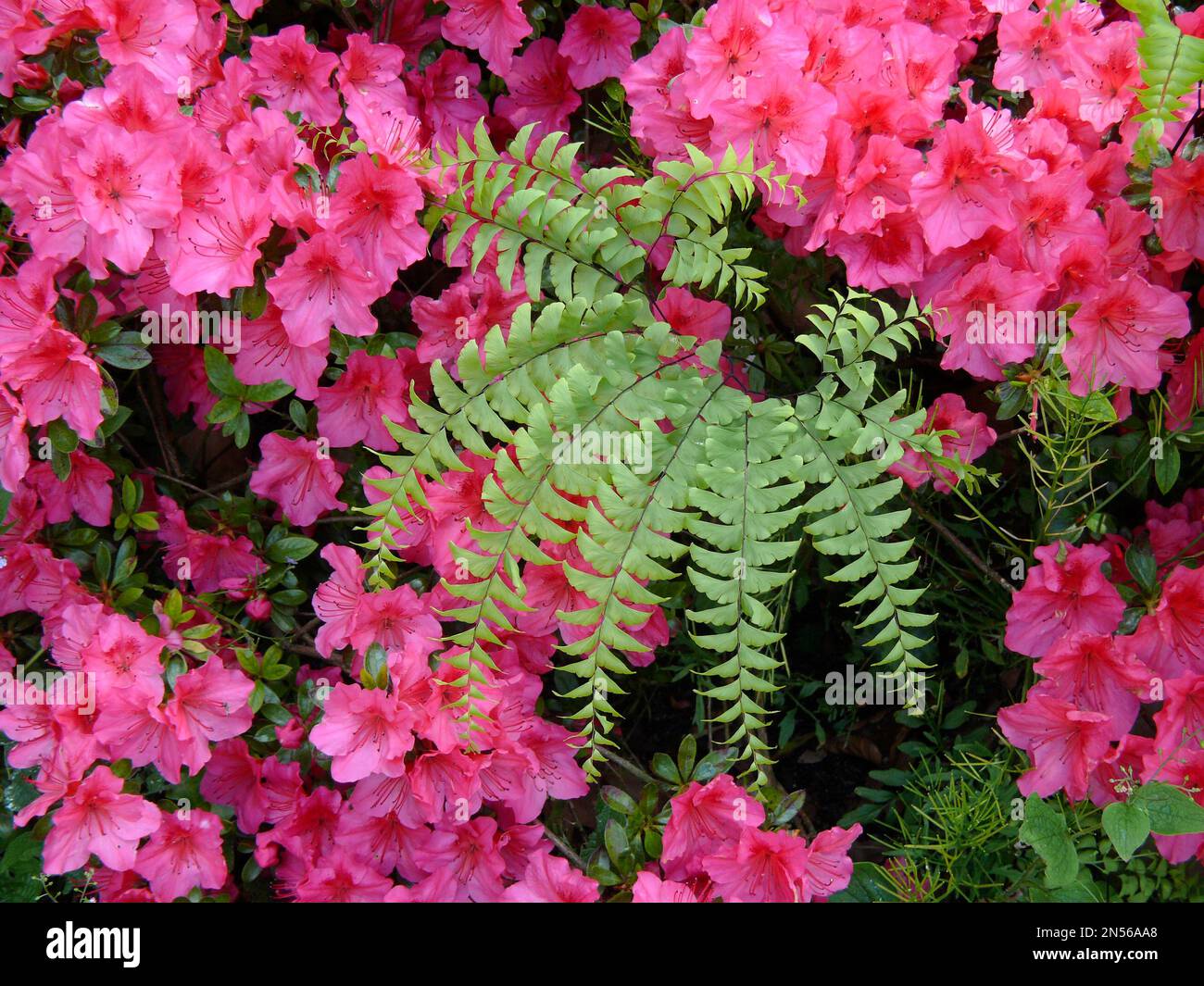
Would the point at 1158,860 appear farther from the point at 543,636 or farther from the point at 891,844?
the point at 543,636

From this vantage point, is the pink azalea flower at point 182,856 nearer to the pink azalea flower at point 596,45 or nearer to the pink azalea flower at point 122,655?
the pink azalea flower at point 122,655

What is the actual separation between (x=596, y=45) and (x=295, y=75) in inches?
24.1

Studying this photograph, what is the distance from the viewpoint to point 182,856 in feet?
6.23

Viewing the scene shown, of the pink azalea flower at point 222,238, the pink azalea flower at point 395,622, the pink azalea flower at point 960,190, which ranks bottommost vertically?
the pink azalea flower at point 395,622

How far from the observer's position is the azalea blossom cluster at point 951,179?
1848 mm

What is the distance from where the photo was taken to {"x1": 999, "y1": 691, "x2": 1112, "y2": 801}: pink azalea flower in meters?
1.79

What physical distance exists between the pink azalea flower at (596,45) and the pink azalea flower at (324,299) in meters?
0.69

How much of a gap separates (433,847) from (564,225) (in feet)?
3.59

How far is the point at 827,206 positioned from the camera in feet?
6.19

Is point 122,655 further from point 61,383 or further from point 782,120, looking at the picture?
point 782,120

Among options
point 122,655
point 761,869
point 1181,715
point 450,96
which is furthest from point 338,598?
point 1181,715

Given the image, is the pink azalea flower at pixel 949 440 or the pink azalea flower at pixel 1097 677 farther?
the pink azalea flower at pixel 949 440

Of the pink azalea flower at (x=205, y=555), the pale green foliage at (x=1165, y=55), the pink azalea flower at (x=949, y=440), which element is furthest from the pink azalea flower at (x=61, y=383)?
the pale green foliage at (x=1165, y=55)
